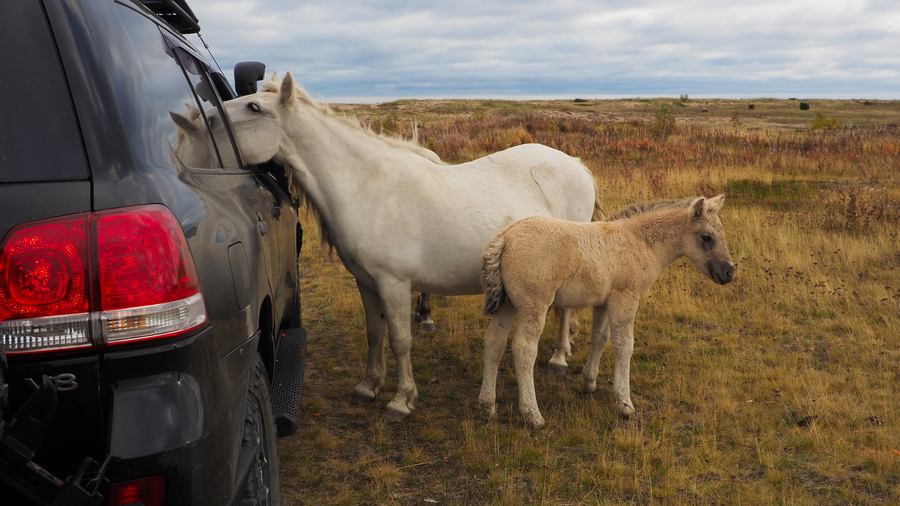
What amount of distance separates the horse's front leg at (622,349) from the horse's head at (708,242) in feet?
2.38

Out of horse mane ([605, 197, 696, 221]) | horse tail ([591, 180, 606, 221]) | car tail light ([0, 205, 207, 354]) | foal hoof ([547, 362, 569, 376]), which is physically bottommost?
foal hoof ([547, 362, 569, 376])

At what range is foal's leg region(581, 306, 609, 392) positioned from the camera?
491 cm

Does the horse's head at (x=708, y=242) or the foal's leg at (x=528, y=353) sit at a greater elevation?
the horse's head at (x=708, y=242)

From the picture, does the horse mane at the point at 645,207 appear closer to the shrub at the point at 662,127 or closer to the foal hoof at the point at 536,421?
the foal hoof at the point at 536,421

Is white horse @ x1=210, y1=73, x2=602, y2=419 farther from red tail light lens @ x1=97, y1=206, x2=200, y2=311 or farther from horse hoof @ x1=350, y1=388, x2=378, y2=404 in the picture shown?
red tail light lens @ x1=97, y1=206, x2=200, y2=311

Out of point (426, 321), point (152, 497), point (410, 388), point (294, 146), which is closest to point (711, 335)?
point (426, 321)

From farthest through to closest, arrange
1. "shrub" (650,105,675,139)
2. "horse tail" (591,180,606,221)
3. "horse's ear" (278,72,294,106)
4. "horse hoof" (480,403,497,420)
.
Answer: "shrub" (650,105,675,139), "horse tail" (591,180,606,221), "horse hoof" (480,403,497,420), "horse's ear" (278,72,294,106)

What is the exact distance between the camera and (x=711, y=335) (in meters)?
6.26

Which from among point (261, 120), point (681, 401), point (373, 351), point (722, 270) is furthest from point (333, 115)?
point (681, 401)

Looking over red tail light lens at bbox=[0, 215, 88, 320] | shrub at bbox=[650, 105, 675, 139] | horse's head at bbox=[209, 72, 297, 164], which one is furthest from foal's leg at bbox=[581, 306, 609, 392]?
shrub at bbox=[650, 105, 675, 139]

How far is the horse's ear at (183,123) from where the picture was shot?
2.19 metres

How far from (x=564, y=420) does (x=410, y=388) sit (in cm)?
119

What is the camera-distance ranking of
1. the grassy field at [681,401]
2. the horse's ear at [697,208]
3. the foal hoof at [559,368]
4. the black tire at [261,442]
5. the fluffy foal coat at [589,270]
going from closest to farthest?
1. the black tire at [261,442]
2. the grassy field at [681,401]
3. the fluffy foal coat at [589,270]
4. the horse's ear at [697,208]
5. the foal hoof at [559,368]

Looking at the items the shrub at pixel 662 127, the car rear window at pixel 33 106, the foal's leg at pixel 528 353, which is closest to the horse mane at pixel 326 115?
the foal's leg at pixel 528 353
